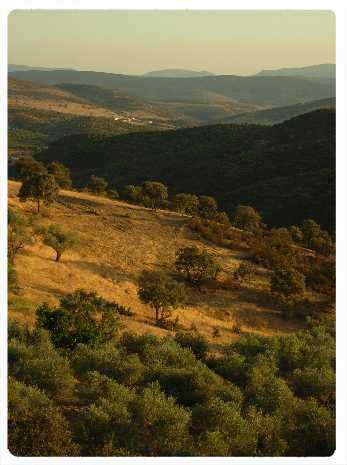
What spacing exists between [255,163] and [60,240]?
190 ft

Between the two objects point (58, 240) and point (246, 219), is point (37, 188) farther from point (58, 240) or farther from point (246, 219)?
point (246, 219)

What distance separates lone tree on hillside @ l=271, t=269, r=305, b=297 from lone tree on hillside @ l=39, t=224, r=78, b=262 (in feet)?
34.5

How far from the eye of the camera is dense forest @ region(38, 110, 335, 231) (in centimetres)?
5625

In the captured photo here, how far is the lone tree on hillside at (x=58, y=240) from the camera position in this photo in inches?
750

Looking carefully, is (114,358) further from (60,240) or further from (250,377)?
(60,240)

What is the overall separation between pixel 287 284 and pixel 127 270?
836cm

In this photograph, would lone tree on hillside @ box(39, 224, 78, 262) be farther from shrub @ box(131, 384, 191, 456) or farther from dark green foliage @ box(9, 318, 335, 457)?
shrub @ box(131, 384, 191, 456)

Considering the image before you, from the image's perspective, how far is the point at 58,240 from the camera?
63.6 feet

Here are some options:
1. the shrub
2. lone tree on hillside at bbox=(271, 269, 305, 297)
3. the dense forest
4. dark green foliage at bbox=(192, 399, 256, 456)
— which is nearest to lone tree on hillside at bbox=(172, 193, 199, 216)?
the dense forest

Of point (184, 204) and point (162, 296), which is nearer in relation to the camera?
point (162, 296)

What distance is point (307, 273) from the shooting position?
81.0 feet

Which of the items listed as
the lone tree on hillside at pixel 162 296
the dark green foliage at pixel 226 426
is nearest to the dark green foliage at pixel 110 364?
the dark green foliage at pixel 226 426

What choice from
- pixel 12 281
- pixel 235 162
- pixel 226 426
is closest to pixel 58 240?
pixel 12 281

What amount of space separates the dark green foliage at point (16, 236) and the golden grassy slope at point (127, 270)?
0.50 meters
